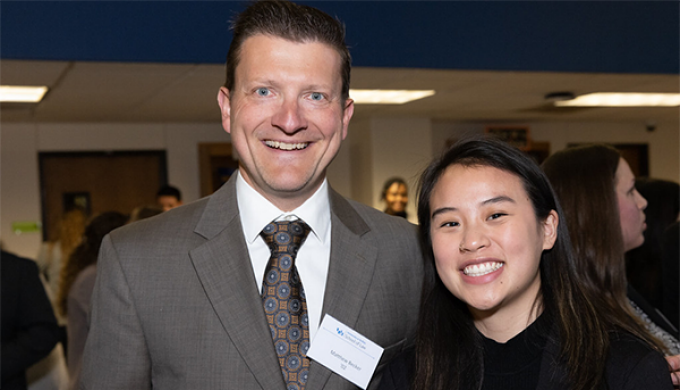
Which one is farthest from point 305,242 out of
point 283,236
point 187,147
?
point 187,147

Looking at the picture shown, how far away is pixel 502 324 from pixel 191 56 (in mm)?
2468

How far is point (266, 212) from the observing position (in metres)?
1.55

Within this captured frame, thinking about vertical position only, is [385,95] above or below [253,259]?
above

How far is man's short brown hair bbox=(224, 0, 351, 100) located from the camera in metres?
1.48

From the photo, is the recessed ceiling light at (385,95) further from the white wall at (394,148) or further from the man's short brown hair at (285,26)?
the man's short brown hair at (285,26)

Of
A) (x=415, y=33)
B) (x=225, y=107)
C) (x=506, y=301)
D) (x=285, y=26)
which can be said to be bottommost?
(x=506, y=301)

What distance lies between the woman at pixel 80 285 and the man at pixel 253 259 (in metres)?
1.79

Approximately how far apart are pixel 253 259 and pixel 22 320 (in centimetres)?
183

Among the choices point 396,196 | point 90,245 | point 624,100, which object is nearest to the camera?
point 90,245

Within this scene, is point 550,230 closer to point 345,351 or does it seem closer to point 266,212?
point 345,351

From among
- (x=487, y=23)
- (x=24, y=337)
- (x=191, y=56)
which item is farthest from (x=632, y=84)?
(x=24, y=337)

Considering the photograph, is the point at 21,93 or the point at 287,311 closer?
the point at 287,311

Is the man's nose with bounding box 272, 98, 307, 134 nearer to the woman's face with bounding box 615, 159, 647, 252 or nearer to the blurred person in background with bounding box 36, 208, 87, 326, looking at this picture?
the woman's face with bounding box 615, 159, 647, 252

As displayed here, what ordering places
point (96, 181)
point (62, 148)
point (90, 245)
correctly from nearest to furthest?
point (90, 245)
point (62, 148)
point (96, 181)
